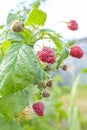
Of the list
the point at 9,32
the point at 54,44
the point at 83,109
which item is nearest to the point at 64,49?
the point at 54,44

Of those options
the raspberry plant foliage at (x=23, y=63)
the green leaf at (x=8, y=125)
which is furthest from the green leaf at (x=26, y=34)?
the green leaf at (x=8, y=125)

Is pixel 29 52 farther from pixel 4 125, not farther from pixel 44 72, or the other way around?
pixel 4 125

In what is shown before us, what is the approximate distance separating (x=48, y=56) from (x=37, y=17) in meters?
0.13

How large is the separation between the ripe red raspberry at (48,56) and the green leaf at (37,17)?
0.09 metres

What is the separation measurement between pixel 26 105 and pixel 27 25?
0.21 m

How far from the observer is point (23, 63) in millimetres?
1121

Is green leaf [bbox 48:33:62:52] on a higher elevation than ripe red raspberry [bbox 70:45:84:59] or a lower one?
higher

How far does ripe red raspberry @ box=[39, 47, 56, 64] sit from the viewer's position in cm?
114

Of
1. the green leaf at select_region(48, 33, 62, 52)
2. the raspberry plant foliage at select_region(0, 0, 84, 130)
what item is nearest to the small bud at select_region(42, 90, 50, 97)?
the raspberry plant foliage at select_region(0, 0, 84, 130)

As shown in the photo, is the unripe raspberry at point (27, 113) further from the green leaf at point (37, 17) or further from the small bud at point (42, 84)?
the green leaf at point (37, 17)

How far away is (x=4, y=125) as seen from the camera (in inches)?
49.2

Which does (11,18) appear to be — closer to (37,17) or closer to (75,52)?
(37,17)

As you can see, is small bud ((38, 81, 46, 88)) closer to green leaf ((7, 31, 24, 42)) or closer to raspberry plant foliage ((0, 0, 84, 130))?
raspberry plant foliage ((0, 0, 84, 130))

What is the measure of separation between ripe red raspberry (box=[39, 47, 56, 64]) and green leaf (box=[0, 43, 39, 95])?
3 centimetres
